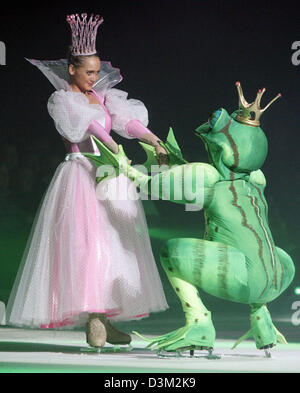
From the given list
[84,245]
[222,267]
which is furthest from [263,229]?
[84,245]

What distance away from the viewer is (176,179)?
8.36ft

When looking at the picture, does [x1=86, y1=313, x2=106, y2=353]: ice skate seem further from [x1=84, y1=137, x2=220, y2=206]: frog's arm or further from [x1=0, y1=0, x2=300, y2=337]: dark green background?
[x1=0, y1=0, x2=300, y2=337]: dark green background

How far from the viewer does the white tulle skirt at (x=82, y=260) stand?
8.69 feet

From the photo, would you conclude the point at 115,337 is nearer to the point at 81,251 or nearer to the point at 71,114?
the point at 81,251

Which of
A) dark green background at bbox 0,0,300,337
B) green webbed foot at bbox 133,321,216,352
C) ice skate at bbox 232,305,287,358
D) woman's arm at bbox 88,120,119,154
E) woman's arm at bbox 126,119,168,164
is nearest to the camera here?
green webbed foot at bbox 133,321,216,352

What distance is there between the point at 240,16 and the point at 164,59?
1.52 feet

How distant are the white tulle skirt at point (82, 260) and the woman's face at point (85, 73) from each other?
0.29m

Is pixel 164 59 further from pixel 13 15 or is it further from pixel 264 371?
pixel 264 371

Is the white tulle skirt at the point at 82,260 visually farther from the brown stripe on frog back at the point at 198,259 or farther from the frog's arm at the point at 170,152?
the brown stripe on frog back at the point at 198,259

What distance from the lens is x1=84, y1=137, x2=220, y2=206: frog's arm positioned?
2.52 meters

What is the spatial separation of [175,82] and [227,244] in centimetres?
177

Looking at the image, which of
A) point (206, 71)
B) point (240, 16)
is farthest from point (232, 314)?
point (240, 16)

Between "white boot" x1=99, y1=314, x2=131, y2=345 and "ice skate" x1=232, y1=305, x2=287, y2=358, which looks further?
"white boot" x1=99, y1=314, x2=131, y2=345

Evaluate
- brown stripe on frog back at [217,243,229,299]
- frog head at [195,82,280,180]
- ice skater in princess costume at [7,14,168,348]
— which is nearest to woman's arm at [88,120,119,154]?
ice skater in princess costume at [7,14,168,348]
